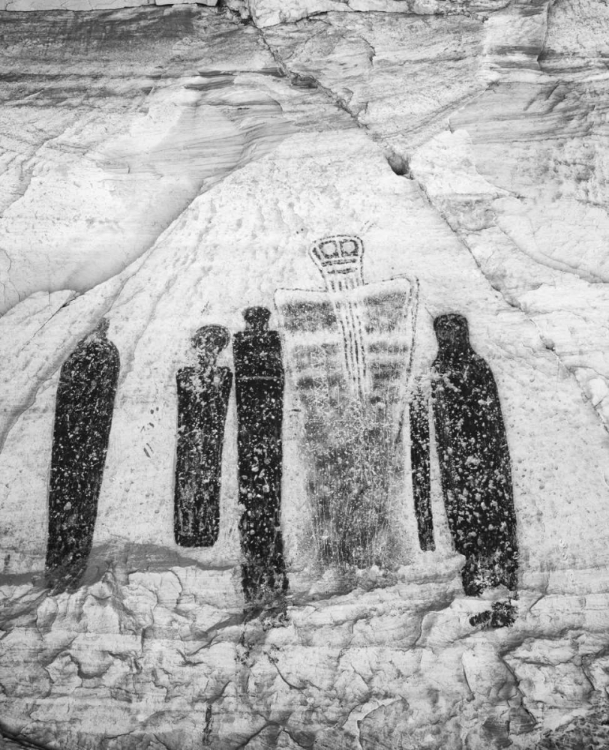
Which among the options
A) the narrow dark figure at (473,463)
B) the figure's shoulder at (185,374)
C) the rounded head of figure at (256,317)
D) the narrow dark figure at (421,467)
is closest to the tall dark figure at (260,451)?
the rounded head of figure at (256,317)

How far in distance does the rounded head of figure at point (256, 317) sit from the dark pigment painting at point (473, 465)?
66 centimetres

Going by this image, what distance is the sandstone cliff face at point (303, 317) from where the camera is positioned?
1706 millimetres

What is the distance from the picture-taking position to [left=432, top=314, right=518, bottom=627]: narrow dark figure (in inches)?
70.5

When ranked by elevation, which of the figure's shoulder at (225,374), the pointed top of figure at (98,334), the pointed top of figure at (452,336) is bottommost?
the figure's shoulder at (225,374)

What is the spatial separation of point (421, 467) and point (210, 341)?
92 cm

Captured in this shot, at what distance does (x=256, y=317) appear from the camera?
6.84ft

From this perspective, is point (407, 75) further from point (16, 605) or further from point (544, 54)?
point (16, 605)

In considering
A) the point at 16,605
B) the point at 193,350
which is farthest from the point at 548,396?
the point at 16,605

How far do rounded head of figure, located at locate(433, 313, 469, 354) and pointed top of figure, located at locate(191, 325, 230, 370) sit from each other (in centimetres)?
81

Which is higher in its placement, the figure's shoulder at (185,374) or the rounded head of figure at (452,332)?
the rounded head of figure at (452,332)

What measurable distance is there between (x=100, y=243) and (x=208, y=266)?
1.58 ft

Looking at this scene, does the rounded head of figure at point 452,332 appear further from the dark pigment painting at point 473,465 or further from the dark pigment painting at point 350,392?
the dark pigment painting at point 350,392

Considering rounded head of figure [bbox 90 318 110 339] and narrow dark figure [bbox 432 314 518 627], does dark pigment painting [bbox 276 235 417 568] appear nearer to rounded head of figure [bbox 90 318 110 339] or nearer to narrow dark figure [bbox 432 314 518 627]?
narrow dark figure [bbox 432 314 518 627]

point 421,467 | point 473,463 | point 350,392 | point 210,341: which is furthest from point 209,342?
point 473,463
